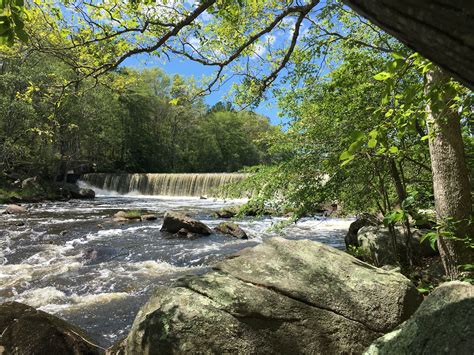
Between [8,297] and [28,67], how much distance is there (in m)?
23.0

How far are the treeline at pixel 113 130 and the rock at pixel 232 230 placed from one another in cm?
431

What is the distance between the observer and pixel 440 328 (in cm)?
211

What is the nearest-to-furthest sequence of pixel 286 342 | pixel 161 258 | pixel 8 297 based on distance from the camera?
pixel 286 342
pixel 8 297
pixel 161 258

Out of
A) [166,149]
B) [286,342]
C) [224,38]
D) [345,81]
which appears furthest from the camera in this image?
[166,149]

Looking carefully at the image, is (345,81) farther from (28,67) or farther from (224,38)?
(28,67)

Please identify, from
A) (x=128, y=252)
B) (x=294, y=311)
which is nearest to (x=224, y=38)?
(x=294, y=311)

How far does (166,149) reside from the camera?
4962 centimetres

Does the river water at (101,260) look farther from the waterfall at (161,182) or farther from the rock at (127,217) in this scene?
the waterfall at (161,182)

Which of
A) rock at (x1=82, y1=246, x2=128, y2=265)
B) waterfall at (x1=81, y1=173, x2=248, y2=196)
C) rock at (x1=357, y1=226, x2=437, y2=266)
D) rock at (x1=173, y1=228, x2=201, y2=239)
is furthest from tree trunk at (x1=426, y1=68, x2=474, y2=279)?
waterfall at (x1=81, y1=173, x2=248, y2=196)

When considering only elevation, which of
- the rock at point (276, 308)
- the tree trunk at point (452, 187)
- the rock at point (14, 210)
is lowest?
the rock at point (14, 210)

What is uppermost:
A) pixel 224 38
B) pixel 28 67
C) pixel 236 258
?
pixel 28 67

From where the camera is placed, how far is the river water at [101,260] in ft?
21.9

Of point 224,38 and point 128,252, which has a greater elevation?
point 224,38

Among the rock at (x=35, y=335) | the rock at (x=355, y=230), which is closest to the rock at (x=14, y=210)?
the rock at (x=35, y=335)
